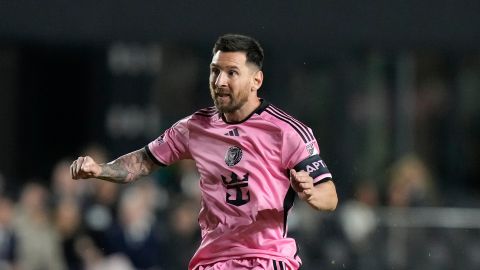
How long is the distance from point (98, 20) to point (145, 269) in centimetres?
502

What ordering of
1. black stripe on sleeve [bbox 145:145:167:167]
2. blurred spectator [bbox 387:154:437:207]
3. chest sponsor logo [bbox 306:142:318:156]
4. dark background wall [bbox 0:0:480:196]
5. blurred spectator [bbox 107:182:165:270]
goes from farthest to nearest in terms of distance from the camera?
dark background wall [bbox 0:0:480:196]
blurred spectator [bbox 387:154:437:207]
blurred spectator [bbox 107:182:165:270]
black stripe on sleeve [bbox 145:145:167:167]
chest sponsor logo [bbox 306:142:318:156]

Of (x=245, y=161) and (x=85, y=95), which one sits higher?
(x=245, y=161)

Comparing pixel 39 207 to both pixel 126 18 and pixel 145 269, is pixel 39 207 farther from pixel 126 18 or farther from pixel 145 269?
pixel 126 18

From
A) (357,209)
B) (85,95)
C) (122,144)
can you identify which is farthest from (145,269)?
(85,95)

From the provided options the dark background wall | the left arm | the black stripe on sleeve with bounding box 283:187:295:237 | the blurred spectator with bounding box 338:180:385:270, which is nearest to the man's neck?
the black stripe on sleeve with bounding box 283:187:295:237

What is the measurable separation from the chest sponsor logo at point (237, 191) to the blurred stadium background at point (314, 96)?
7.91 m

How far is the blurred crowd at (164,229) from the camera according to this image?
13.7 meters

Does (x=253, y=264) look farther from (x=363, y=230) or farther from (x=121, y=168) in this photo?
(x=363, y=230)

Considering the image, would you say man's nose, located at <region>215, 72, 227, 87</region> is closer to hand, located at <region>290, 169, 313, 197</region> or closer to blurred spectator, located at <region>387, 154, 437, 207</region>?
hand, located at <region>290, 169, 313, 197</region>

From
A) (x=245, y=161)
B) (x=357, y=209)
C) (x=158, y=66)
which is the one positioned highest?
(x=245, y=161)

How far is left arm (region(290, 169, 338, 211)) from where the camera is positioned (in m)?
6.80

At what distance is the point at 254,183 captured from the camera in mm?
7277

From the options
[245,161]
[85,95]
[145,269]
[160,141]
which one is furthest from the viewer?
[85,95]

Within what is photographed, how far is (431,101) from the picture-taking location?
19453 millimetres
